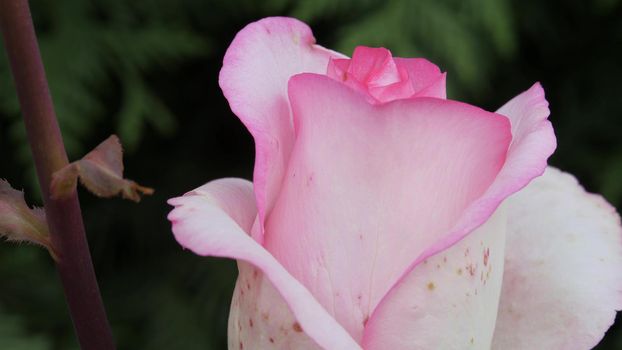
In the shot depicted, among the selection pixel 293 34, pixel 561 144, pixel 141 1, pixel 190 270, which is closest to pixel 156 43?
pixel 141 1

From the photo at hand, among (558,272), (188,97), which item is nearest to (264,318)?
(558,272)

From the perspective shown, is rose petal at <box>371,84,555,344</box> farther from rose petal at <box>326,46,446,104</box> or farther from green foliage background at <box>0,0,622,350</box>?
green foliage background at <box>0,0,622,350</box>

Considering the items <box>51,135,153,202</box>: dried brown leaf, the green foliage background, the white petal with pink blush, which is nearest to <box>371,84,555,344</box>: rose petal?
the white petal with pink blush

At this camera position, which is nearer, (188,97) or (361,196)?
(361,196)

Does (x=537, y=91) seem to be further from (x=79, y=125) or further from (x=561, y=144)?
(x=561, y=144)

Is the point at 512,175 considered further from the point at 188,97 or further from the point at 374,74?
the point at 188,97
